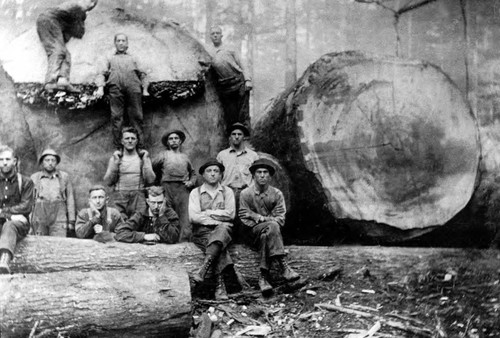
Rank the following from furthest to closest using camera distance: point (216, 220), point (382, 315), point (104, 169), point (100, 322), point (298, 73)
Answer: point (298, 73)
point (104, 169)
point (216, 220)
point (382, 315)
point (100, 322)

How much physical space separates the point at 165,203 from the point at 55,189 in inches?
42.7

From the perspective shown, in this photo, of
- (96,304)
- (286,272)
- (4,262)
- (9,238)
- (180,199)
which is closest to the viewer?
(96,304)

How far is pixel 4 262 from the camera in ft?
16.0

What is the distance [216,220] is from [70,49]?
2.50 m

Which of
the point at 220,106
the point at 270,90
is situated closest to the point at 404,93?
the point at 220,106

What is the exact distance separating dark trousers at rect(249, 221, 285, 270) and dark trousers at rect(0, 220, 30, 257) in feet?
5.86

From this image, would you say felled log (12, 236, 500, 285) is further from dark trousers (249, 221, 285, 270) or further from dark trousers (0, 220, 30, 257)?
dark trousers (249, 221, 285, 270)

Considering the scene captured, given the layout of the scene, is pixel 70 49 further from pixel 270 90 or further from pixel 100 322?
Answer: pixel 100 322

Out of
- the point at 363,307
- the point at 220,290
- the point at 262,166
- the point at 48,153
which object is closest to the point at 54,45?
the point at 48,153

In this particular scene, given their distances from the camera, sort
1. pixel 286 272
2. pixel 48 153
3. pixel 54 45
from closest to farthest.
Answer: pixel 286 272 → pixel 48 153 → pixel 54 45

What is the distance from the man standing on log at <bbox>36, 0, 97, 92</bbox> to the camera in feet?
21.1

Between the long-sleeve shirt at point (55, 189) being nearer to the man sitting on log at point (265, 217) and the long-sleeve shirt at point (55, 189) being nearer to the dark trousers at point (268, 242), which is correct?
the man sitting on log at point (265, 217)

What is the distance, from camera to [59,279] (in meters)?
4.48

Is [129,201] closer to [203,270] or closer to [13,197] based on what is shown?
[13,197]
